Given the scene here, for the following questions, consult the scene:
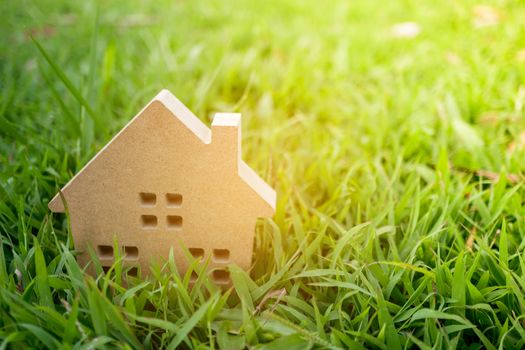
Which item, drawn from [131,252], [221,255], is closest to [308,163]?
[221,255]

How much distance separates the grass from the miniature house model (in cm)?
7

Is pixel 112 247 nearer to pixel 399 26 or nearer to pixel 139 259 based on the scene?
pixel 139 259

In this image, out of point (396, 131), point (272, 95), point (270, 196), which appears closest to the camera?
point (270, 196)

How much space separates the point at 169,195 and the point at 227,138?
0.20m

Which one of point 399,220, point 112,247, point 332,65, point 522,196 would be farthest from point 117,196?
point 332,65

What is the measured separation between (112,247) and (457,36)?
6.44 ft

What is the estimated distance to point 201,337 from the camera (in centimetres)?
117

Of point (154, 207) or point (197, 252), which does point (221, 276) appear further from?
point (154, 207)

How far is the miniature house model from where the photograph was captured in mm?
1175

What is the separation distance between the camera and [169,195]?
1.26m

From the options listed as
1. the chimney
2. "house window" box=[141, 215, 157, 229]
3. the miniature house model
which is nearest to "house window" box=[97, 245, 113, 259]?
the miniature house model

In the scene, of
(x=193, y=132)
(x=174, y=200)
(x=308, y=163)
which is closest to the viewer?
(x=193, y=132)

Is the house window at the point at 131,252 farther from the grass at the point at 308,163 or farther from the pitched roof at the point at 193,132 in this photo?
the pitched roof at the point at 193,132

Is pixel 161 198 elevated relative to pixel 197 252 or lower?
elevated
